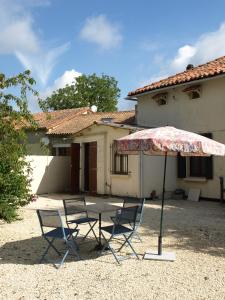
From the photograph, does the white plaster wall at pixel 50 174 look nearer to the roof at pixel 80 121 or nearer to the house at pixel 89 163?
the house at pixel 89 163

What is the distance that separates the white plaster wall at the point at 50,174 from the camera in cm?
1806

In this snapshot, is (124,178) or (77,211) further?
(124,178)

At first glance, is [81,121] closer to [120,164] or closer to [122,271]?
[120,164]

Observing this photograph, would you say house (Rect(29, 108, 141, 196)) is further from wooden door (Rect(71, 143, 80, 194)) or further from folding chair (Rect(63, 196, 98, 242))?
folding chair (Rect(63, 196, 98, 242))

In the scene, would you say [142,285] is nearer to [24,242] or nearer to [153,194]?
[24,242]

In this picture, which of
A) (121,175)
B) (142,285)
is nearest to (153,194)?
(121,175)

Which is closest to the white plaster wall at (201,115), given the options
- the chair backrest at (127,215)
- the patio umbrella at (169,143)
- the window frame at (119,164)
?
the window frame at (119,164)

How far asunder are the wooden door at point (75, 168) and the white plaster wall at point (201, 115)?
137 inches

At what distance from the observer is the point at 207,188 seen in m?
15.0

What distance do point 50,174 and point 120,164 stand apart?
429cm

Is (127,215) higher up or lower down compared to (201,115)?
lower down

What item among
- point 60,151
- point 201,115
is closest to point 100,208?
point 201,115

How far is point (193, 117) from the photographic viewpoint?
15.7m

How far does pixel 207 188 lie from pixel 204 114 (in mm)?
2774
